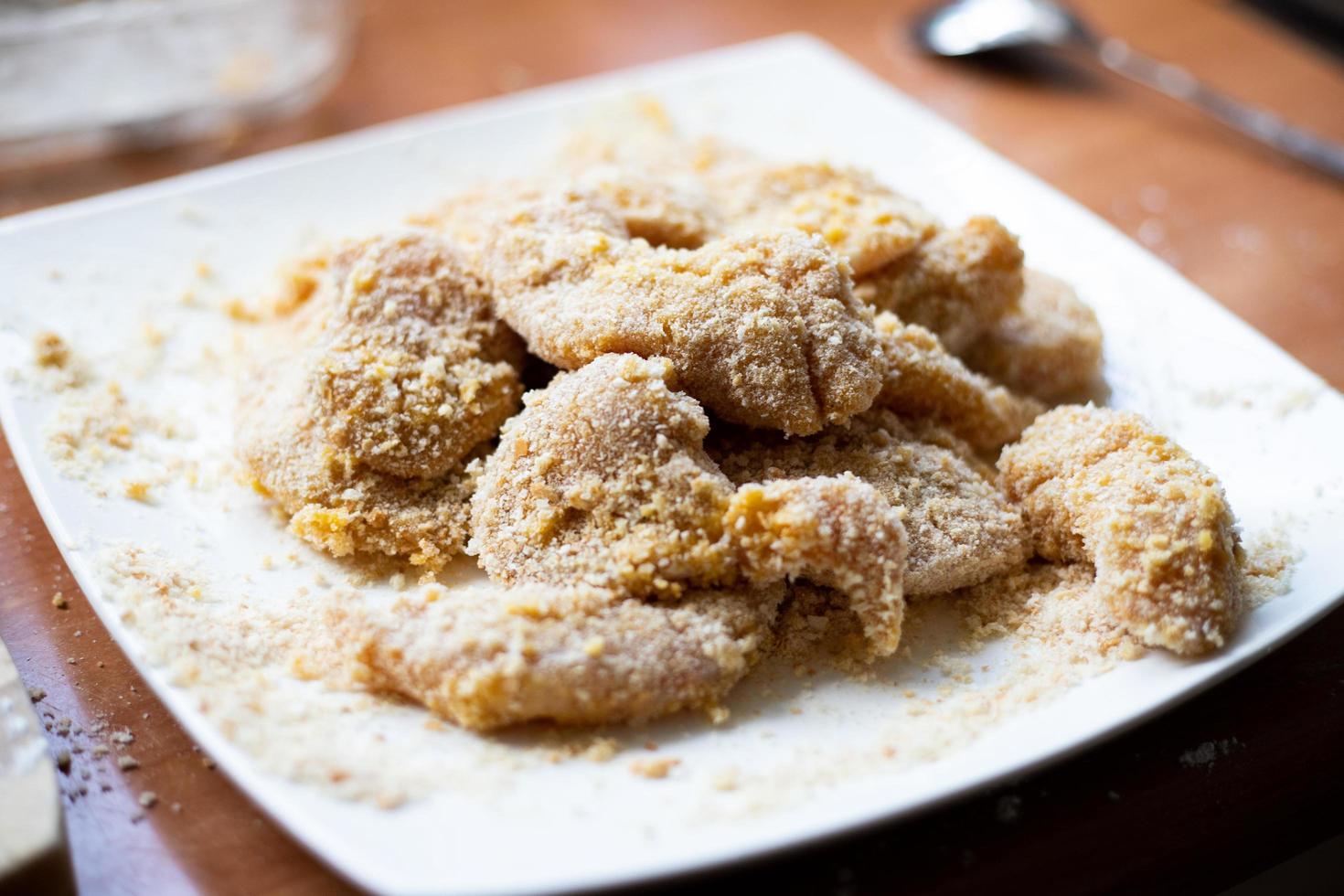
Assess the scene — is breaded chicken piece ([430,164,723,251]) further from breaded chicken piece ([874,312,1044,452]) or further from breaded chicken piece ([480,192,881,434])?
breaded chicken piece ([874,312,1044,452])

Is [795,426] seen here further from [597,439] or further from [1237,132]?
[1237,132]

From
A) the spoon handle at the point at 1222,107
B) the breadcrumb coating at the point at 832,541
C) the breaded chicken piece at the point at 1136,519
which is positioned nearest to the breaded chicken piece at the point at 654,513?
the breadcrumb coating at the point at 832,541

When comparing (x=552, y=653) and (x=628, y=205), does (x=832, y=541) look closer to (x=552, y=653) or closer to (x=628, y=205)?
(x=552, y=653)

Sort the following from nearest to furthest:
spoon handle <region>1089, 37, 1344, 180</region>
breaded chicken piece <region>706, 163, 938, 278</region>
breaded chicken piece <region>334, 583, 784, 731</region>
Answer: breaded chicken piece <region>334, 583, 784, 731</region>
breaded chicken piece <region>706, 163, 938, 278</region>
spoon handle <region>1089, 37, 1344, 180</region>

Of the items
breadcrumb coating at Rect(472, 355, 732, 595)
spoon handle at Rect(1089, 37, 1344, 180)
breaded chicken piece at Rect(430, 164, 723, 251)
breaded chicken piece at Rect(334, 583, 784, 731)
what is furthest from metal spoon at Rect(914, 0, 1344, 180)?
breaded chicken piece at Rect(334, 583, 784, 731)

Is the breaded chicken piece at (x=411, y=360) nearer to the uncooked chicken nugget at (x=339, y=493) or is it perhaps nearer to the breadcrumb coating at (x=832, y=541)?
the uncooked chicken nugget at (x=339, y=493)

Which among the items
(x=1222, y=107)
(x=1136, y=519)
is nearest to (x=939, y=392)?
(x=1136, y=519)

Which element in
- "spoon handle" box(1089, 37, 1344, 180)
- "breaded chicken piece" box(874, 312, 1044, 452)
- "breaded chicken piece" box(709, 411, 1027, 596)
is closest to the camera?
"breaded chicken piece" box(709, 411, 1027, 596)
